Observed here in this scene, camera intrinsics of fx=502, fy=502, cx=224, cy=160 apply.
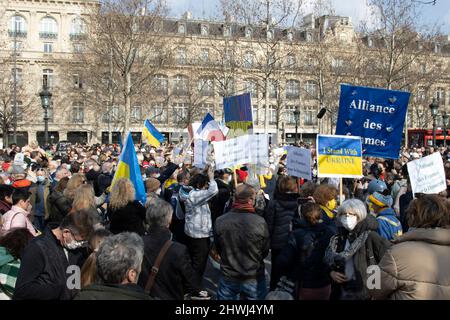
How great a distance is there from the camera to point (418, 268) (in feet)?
10.1

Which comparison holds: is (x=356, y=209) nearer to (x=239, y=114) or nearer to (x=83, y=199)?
(x=83, y=199)

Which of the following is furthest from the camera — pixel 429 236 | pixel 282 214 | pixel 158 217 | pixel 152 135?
pixel 152 135

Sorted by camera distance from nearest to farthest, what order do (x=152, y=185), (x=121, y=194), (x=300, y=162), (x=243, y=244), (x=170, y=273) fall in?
(x=170, y=273) < (x=243, y=244) < (x=121, y=194) < (x=152, y=185) < (x=300, y=162)

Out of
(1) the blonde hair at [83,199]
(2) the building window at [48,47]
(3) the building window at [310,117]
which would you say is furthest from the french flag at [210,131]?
(3) the building window at [310,117]

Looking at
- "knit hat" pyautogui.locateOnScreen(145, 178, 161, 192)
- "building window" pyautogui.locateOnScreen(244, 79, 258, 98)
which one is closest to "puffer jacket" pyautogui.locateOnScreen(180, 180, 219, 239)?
"knit hat" pyautogui.locateOnScreen(145, 178, 161, 192)

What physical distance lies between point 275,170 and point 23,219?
6.13m

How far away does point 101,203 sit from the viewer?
7797mm

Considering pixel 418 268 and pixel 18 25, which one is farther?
pixel 18 25

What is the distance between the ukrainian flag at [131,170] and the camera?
616 centimetres

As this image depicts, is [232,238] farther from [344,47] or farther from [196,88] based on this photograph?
[196,88]

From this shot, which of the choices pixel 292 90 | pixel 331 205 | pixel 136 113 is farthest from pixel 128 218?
pixel 292 90

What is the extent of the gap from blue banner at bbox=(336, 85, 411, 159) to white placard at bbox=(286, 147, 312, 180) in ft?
2.21

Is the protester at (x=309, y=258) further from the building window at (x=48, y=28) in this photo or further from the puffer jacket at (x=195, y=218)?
the building window at (x=48, y=28)

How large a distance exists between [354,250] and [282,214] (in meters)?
1.73
